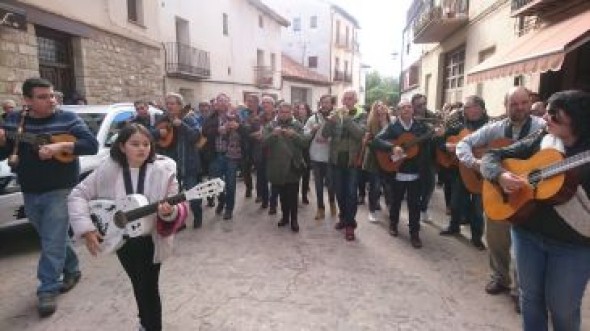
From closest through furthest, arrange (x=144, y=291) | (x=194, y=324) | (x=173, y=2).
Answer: (x=144, y=291) → (x=194, y=324) → (x=173, y=2)

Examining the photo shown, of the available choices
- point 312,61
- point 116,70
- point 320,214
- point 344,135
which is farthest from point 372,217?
point 312,61

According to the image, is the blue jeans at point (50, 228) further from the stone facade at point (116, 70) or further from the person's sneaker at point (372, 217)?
the stone facade at point (116, 70)

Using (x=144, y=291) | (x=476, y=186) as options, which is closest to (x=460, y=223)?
(x=476, y=186)

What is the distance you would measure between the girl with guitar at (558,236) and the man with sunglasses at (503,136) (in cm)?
116

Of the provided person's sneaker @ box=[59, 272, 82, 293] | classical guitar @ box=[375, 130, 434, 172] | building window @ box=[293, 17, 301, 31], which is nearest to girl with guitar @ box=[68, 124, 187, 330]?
person's sneaker @ box=[59, 272, 82, 293]

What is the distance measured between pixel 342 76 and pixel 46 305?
136 feet

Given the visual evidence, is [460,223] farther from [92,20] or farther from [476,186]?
[92,20]

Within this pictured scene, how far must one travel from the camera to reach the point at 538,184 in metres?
2.52

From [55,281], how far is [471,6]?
39.3 ft

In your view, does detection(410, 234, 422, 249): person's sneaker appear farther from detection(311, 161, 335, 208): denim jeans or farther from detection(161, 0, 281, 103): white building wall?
detection(161, 0, 281, 103): white building wall

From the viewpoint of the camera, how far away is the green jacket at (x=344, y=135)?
5918 mm

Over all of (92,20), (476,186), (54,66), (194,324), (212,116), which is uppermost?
(92,20)

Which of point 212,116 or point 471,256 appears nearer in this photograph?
point 471,256

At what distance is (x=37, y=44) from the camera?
32.2ft
